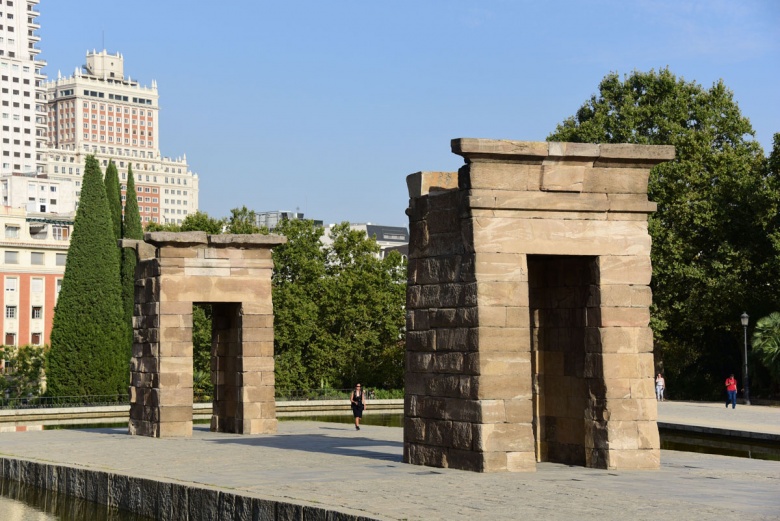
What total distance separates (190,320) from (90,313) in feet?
84.1

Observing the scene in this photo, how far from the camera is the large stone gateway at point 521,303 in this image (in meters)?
16.1

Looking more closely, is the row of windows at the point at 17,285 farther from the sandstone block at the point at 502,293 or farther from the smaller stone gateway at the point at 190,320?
the sandstone block at the point at 502,293

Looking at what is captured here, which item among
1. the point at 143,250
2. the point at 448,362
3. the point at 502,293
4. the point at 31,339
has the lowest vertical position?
the point at 448,362

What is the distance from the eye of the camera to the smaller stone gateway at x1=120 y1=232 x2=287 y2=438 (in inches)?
1040

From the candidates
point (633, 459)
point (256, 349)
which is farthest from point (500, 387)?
point (256, 349)

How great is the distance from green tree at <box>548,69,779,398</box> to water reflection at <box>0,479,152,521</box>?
31.6m

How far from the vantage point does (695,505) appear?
40.5 feet

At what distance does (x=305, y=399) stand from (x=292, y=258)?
875 cm

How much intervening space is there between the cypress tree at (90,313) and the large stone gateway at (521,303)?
34.3 meters

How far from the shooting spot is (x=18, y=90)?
6713 inches

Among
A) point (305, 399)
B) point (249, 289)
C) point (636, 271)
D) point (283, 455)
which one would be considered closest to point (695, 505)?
point (636, 271)

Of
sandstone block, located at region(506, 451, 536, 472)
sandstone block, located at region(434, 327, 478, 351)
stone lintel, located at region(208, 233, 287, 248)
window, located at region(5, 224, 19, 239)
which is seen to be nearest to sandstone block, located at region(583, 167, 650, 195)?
sandstone block, located at region(434, 327, 478, 351)

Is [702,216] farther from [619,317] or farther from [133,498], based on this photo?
[133,498]

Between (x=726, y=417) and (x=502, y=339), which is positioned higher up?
(x=502, y=339)
